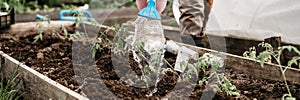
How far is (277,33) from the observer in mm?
2939

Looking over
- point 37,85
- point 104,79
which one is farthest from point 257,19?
point 37,85

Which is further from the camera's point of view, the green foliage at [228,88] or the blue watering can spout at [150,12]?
the blue watering can spout at [150,12]

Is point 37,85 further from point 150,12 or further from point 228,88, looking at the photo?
point 228,88

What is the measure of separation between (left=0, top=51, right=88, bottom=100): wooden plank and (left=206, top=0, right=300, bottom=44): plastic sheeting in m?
1.51

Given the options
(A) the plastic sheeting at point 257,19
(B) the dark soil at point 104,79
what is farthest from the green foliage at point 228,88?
(A) the plastic sheeting at point 257,19

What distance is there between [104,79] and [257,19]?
1.48m

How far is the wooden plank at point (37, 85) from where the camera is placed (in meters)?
1.95

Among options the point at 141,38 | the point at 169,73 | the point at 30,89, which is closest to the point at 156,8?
the point at 141,38

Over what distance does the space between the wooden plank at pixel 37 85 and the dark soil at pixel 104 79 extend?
122 millimetres

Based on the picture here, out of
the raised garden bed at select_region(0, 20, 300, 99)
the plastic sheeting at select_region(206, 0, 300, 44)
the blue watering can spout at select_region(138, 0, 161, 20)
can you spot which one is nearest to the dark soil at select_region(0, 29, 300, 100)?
the raised garden bed at select_region(0, 20, 300, 99)

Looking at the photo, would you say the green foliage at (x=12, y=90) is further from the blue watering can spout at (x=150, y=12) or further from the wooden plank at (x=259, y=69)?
the wooden plank at (x=259, y=69)

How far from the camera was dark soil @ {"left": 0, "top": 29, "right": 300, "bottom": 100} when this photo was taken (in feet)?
6.66

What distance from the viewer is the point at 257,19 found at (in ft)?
10.4

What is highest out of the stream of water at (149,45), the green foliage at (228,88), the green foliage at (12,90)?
the stream of water at (149,45)
